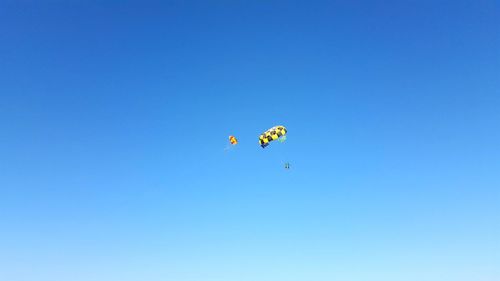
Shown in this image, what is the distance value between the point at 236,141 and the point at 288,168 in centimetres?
1354

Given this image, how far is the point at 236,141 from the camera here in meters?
151

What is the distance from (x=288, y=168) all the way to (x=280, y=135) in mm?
7426

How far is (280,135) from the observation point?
147500 mm

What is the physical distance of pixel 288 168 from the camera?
14700cm

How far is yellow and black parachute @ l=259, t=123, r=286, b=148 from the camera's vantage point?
148 meters

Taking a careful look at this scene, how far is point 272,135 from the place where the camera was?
14788 centimetres

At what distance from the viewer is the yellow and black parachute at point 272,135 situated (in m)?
148

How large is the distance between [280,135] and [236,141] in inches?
413
